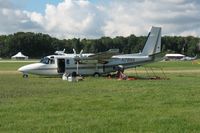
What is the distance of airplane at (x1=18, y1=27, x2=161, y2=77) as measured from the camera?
126 feet

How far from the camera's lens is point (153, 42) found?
4300 centimetres

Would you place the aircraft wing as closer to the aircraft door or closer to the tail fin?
the aircraft door

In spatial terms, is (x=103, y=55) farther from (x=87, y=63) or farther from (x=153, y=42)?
(x=153, y=42)

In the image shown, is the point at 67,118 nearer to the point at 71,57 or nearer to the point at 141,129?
the point at 141,129

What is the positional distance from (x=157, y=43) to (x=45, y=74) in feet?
37.4

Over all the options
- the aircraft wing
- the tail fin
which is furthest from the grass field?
the tail fin

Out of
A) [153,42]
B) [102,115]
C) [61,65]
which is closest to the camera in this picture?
[102,115]

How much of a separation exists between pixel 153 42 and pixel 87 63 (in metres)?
7.36

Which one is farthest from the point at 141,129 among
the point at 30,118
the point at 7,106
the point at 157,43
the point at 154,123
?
the point at 157,43

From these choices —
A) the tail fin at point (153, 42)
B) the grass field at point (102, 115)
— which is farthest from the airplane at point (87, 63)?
the grass field at point (102, 115)

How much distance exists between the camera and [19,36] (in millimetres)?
186125

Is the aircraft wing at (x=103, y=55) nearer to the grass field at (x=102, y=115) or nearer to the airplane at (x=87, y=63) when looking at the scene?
the airplane at (x=87, y=63)

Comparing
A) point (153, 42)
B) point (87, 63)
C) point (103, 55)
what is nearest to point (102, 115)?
point (103, 55)

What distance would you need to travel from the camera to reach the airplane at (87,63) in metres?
38.3
